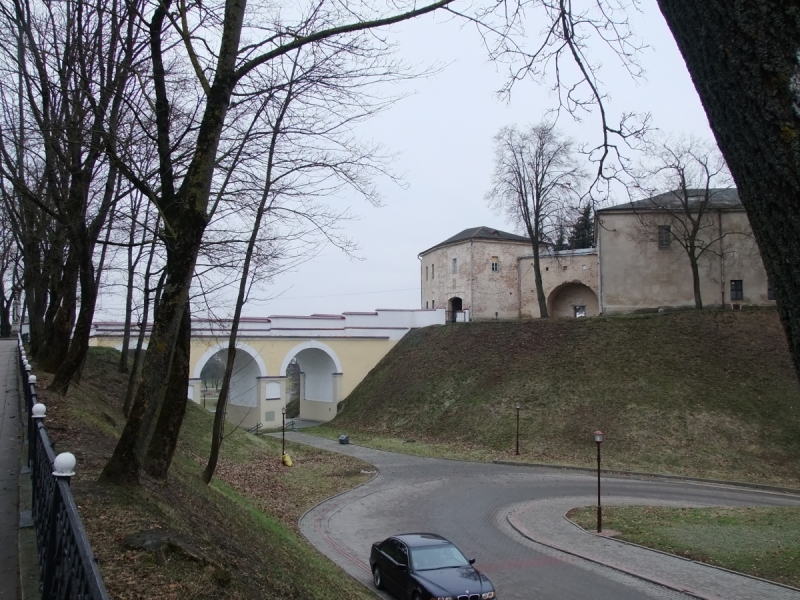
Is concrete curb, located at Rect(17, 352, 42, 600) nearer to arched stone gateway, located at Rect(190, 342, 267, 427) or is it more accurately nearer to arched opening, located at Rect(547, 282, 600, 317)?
arched stone gateway, located at Rect(190, 342, 267, 427)

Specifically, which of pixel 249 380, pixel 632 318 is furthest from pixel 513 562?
pixel 249 380

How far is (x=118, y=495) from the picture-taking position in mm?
7281

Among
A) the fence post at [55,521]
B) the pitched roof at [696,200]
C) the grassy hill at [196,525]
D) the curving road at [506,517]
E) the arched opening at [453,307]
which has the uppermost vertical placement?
the pitched roof at [696,200]

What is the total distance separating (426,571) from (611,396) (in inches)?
835

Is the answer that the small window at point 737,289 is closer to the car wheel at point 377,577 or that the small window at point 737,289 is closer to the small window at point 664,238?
the small window at point 664,238

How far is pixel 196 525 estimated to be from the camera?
346 inches

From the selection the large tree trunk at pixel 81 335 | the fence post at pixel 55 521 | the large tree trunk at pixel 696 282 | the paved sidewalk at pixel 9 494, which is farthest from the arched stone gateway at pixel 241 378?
the fence post at pixel 55 521

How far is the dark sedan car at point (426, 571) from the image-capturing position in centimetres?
1112

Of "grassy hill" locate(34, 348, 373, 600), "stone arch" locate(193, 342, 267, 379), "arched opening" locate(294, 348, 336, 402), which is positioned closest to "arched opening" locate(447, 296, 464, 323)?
"arched opening" locate(294, 348, 336, 402)

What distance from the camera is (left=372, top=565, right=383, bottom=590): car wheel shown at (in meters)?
12.8

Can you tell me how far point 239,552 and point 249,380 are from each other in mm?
33834

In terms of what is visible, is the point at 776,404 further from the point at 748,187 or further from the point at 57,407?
the point at 748,187

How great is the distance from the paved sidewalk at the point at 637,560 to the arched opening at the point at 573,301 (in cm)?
3256

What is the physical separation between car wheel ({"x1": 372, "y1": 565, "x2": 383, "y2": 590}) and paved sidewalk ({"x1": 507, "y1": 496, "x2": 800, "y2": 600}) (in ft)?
15.2
